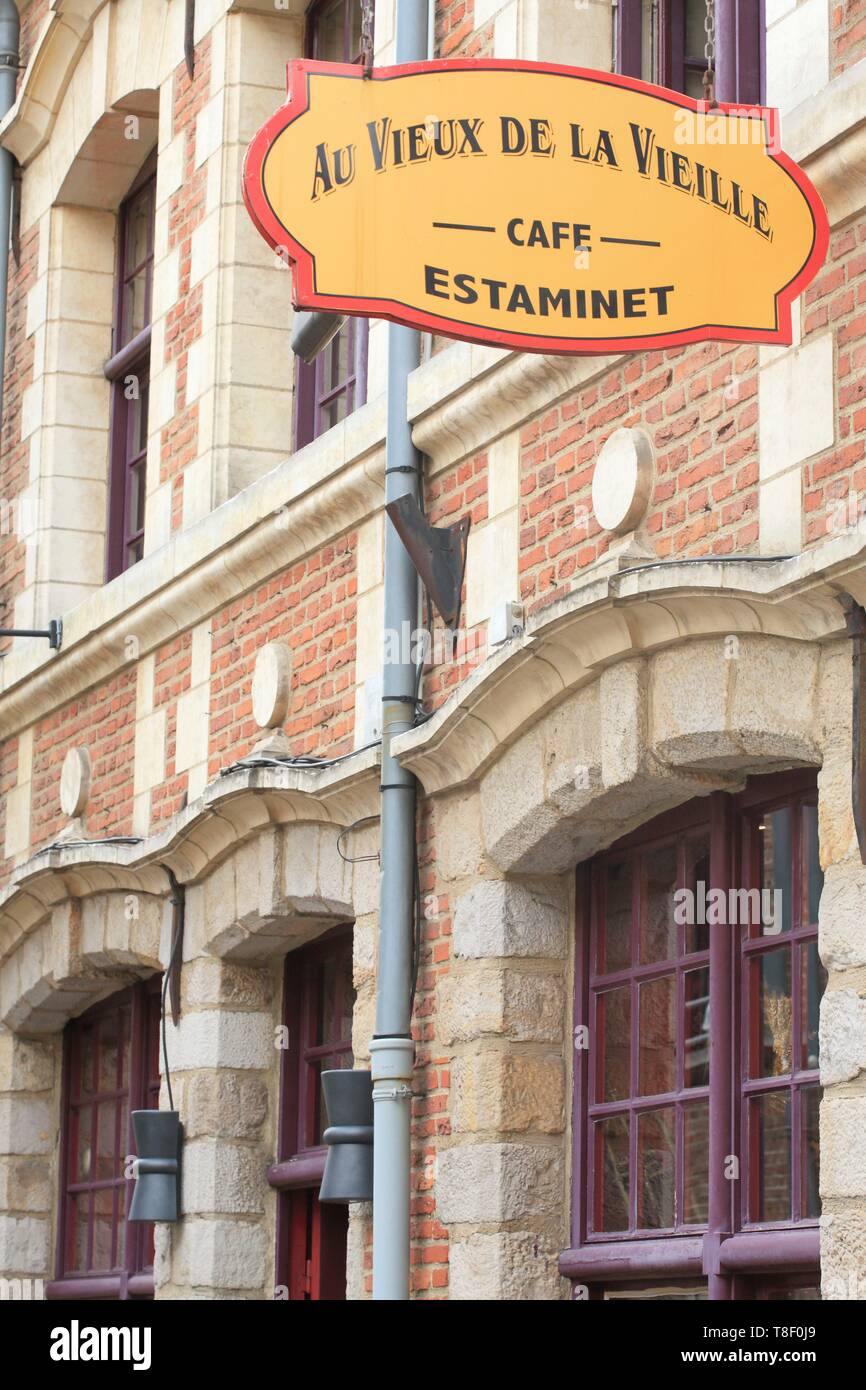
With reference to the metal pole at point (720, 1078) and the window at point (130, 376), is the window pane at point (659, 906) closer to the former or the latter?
the metal pole at point (720, 1078)

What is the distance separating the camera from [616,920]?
8.14 meters

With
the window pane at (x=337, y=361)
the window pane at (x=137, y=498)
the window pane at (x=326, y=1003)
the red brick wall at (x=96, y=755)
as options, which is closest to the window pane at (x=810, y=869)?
the window pane at (x=326, y=1003)

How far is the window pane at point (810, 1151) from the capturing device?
7.04m

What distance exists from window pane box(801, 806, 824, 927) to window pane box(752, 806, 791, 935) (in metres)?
0.07

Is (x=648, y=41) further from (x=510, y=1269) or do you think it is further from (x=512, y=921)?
(x=510, y=1269)

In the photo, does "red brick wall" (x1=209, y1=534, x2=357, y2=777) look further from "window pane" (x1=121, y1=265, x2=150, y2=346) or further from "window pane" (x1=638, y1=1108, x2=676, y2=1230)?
"window pane" (x1=121, y1=265, x2=150, y2=346)

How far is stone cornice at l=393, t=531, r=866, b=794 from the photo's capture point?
6.62 meters

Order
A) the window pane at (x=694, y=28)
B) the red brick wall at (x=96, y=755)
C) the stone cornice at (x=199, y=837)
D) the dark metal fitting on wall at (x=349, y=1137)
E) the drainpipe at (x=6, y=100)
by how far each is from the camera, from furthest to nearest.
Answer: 1. the drainpipe at (x=6, y=100)
2. the red brick wall at (x=96, y=755)
3. the stone cornice at (x=199, y=837)
4. the dark metal fitting on wall at (x=349, y=1137)
5. the window pane at (x=694, y=28)

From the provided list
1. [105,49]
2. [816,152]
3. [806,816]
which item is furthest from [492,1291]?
[105,49]

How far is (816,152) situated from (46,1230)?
7.15 m

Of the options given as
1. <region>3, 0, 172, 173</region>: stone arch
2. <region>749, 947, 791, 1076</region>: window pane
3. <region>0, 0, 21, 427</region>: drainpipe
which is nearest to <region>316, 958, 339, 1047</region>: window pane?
<region>749, 947, 791, 1076</region>: window pane

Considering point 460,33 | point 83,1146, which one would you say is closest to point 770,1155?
point 460,33

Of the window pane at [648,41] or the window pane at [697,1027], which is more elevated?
the window pane at [648,41]

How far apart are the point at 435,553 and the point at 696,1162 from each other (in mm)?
2244
